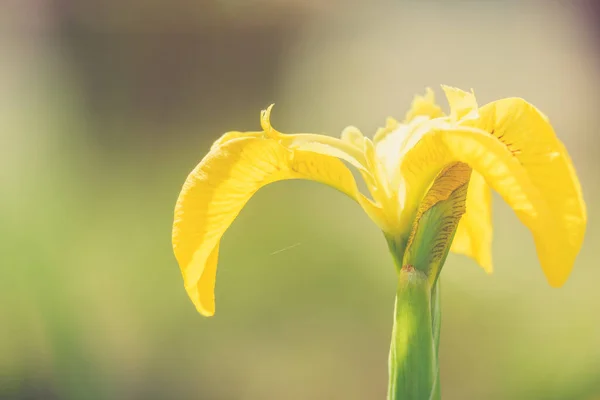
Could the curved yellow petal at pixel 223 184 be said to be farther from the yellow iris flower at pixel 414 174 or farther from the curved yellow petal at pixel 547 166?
the curved yellow petal at pixel 547 166

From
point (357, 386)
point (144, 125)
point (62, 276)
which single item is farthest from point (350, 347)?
point (144, 125)

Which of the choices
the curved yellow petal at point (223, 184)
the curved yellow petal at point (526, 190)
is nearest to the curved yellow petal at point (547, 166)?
the curved yellow petal at point (526, 190)

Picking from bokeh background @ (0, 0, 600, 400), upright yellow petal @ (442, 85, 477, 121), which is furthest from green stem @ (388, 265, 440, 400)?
bokeh background @ (0, 0, 600, 400)

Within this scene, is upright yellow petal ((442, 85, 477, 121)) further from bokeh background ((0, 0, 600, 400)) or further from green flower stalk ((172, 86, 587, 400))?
bokeh background ((0, 0, 600, 400))

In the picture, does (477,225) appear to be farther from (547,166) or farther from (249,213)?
(249,213)

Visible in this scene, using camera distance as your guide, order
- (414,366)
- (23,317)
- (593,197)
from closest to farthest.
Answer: (414,366)
(23,317)
(593,197)

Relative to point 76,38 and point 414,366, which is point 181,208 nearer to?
point 414,366
